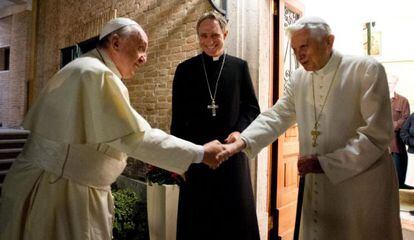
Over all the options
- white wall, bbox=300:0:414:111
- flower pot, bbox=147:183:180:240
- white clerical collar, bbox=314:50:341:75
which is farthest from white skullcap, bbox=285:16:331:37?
white wall, bbox=300:0:414:111

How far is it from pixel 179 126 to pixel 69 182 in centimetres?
125

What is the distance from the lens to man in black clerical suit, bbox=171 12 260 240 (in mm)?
2670

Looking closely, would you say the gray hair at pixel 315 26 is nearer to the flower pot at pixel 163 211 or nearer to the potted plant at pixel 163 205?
the potted plant at pixel 163 205

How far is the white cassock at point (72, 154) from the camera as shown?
1.66m

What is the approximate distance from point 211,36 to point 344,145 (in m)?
1.32

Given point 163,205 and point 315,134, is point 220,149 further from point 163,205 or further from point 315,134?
point 163,205

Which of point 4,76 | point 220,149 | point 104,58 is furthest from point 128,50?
point 4,76

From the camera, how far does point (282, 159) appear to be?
3.77 m

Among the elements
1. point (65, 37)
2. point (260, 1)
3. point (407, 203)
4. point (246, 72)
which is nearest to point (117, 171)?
point (246, 72)

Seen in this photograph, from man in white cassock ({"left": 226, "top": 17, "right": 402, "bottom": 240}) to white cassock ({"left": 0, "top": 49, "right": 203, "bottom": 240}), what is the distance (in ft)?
3.32

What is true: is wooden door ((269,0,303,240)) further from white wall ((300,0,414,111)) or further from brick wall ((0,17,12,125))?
brick wall ((0,17,12,125))

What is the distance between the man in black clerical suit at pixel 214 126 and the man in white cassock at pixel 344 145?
2.00 feet

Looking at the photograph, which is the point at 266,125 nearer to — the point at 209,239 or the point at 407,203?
the point at 209,239

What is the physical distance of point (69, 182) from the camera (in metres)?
1.69
